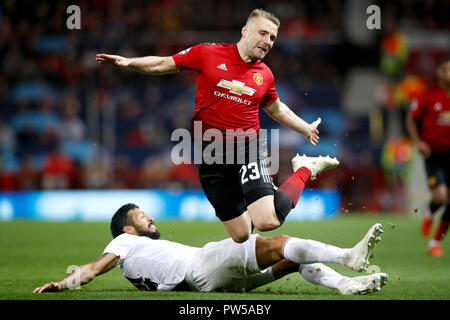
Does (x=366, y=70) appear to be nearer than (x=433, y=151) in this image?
No

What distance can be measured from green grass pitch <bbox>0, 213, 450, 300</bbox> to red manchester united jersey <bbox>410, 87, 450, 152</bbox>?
1619mm

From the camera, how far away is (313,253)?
234 inches

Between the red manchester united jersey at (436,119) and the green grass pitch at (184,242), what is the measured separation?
1619 millimetres

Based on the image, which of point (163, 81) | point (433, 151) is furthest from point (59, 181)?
point (433, 151)

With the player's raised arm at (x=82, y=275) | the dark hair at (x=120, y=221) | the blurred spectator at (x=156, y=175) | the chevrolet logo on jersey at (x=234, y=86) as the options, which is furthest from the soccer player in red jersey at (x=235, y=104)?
the blurred spectator at (x=156, y=175)

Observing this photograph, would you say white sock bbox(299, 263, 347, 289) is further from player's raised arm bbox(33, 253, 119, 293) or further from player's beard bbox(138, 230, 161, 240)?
player's raised arm bbox(33, 253, 119, 293)

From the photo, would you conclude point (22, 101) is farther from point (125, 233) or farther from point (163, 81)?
point (125, 233)

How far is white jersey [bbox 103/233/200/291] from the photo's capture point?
631 centimetres

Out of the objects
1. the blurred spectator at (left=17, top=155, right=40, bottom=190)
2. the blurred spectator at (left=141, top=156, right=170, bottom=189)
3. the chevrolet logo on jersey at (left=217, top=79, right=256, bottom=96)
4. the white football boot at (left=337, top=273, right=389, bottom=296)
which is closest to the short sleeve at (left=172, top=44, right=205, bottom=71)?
the chevrolet logo on jersey at (left=217, top=79, right=256, bottom=96)

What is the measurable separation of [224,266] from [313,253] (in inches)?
30.7

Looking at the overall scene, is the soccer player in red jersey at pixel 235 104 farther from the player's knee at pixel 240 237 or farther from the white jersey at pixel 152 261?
the white jersey at pixel 152 261

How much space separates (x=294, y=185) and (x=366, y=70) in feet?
58.1

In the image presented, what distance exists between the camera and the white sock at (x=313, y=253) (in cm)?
591

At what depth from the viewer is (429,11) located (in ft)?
79.6
